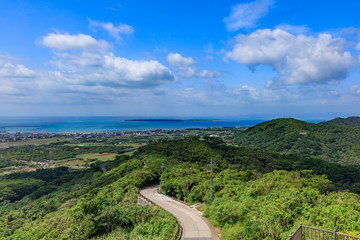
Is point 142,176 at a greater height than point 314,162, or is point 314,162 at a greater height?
point 142,176

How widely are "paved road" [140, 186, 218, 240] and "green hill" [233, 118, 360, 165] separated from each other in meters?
88.6

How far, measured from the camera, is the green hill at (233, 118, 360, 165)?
8944 cm

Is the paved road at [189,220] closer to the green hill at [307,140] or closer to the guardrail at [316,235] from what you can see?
the guardrail at [316,235]

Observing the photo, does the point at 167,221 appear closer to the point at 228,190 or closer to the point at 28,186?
the point at 228,190

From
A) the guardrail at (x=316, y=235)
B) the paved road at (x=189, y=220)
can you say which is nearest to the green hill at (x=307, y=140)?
the paved road at (x=189, y=220)

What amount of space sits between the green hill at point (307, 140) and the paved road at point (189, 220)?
88.6 meters

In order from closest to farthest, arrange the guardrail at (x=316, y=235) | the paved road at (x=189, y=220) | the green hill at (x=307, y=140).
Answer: the guardrail at (x=316, y=235)
the paved road at (x=189, y=220)
the green hill at (x=307, y=140)

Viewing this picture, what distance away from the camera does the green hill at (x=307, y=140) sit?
89.4m

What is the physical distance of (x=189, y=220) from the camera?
1606 cm

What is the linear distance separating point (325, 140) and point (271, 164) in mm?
62298

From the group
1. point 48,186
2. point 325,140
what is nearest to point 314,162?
point 325,140

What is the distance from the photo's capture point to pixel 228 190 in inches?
763

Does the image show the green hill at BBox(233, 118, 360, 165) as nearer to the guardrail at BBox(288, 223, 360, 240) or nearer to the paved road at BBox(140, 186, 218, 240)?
the paved road at BBox(140, 186, 218, 240)

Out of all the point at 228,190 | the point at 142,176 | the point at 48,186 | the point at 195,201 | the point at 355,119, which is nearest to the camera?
the point at 228,190
